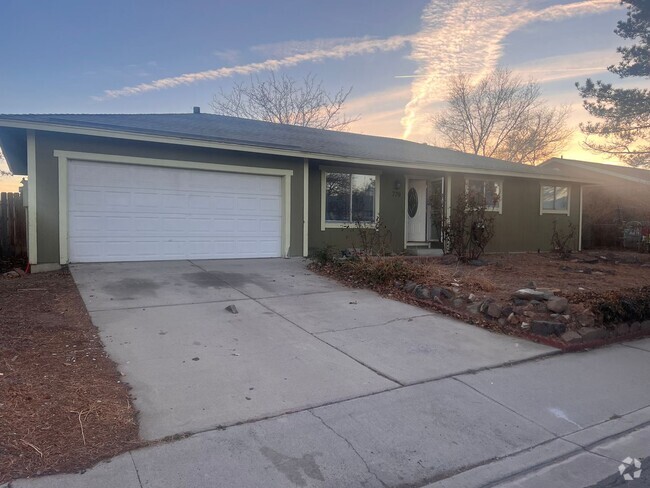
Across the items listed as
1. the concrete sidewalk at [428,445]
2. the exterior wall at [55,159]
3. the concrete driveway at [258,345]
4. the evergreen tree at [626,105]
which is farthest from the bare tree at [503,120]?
the concrete sidewalk at [428,445]

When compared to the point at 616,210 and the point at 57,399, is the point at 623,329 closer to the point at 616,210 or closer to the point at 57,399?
the point at 57,399

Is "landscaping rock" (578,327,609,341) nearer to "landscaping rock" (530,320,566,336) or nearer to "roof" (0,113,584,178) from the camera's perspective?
"landscaping rock" (530,320,566,336)

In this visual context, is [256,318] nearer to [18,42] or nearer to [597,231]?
[18,42]

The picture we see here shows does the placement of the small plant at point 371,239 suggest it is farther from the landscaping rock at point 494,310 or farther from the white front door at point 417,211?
the landscaping rock at point 494,310

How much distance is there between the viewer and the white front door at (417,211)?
14.5 m

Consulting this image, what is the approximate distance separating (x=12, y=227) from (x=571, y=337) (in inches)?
511

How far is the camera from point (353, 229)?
12.4 m

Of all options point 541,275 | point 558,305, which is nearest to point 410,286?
point 558,305

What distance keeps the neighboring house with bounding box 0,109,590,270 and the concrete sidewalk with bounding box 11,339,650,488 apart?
7.48 metres

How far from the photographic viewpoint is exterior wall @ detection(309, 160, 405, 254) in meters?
12.1

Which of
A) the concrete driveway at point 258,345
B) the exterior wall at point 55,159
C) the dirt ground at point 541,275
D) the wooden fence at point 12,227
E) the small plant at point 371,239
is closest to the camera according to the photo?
the concrete driveway at point 258,345

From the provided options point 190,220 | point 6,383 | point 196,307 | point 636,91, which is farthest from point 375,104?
point 6,383

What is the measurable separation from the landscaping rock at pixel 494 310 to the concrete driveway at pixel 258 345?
0.45 metres

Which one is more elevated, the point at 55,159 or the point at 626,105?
the point at 626,105
